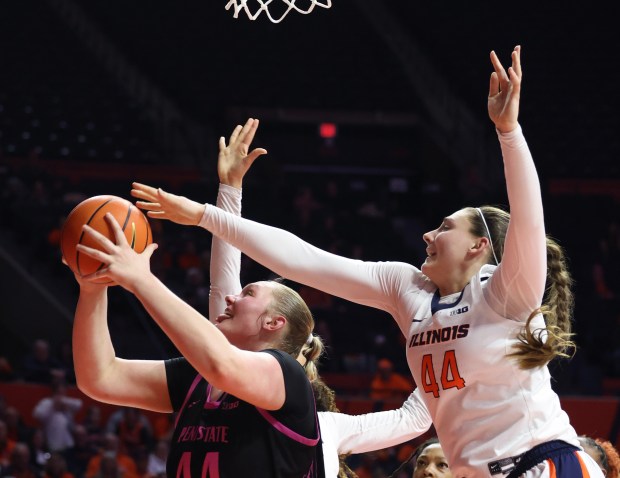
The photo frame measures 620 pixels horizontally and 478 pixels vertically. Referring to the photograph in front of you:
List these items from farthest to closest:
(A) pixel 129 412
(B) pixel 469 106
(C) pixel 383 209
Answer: (B) pixel 469 106
(C) pixel 383 209
(A) pixel 129 412

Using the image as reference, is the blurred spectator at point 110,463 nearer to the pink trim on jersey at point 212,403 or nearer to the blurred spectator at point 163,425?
the blurred spectator at point 163,425

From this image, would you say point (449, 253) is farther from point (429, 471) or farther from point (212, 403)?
point (429, 471)

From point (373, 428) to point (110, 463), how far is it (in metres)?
5.02

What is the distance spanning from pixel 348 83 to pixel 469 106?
2163mm

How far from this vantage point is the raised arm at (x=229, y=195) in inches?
161

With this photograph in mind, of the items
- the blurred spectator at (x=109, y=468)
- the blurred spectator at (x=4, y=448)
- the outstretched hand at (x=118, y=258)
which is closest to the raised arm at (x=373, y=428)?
the outstretched hand at (x=118, y=258)

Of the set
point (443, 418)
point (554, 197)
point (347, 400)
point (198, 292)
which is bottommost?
point (443, 418)

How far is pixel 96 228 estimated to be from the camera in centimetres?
294

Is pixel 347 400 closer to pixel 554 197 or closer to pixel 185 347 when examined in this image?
pixel 554 197

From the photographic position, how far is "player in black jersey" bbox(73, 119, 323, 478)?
2.74 metres

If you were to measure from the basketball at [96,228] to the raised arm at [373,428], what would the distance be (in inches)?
67.6

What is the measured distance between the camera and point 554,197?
1480cm

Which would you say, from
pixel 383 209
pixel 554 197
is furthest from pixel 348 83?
pixel 554 197

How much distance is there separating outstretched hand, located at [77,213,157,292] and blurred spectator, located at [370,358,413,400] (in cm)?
786
